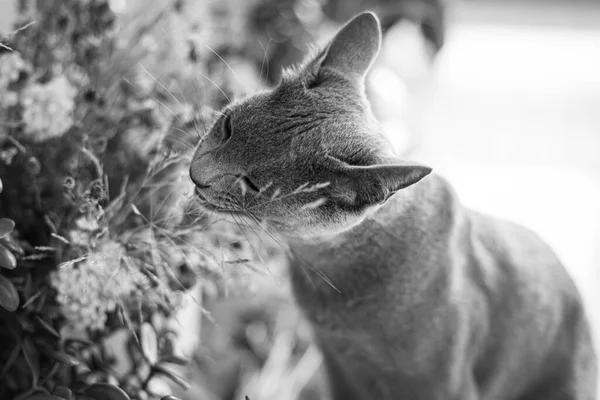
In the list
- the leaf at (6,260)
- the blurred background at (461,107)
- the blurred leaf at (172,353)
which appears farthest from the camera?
the blurred background at (461,107)

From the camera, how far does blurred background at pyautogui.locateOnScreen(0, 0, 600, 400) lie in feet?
2.91

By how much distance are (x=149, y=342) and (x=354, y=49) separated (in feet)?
1.08

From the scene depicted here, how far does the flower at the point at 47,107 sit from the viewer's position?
20.4 inches

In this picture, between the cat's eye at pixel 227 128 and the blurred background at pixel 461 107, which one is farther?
the blurred background at pixel 461 107

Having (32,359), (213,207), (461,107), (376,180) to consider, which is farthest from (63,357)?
(461,107)

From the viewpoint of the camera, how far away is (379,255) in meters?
0.60

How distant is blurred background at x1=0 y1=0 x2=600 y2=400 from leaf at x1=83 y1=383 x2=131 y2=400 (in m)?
0.23

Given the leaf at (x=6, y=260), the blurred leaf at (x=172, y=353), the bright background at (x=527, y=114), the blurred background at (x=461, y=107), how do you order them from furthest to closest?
the bright background at (x=527, y=114)
the blurred background at (x=461, y=107)
the blurred leaf at (x=172, y=353)
the leaf at (x=6, y=260)

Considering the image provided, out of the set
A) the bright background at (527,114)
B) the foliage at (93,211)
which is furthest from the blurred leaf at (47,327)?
the bright background at (527,114)

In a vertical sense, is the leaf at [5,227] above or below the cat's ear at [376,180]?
below

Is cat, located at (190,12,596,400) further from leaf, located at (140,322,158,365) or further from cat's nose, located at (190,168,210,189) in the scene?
leaf, located at (140,322,158,365)

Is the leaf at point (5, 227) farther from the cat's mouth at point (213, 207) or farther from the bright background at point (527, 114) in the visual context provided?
the bright background at point (527, 114)

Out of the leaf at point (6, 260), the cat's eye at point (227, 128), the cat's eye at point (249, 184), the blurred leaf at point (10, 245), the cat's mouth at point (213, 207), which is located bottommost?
the blurred leaf at point (10, 245)

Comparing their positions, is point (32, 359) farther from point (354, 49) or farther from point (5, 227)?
point (354, 49)
